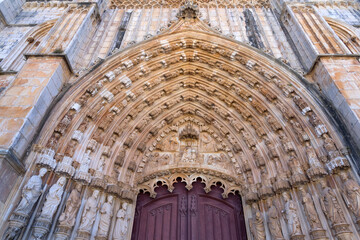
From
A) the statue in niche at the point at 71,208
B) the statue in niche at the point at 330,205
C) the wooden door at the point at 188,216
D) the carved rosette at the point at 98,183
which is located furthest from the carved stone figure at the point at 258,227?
the statue in niche at the point at 71,208

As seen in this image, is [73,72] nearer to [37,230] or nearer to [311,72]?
[37,230]

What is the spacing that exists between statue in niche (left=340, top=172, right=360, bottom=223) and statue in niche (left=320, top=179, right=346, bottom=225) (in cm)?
16

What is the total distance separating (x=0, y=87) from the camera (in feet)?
19.1

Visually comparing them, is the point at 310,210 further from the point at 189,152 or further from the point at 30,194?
the point at 30,194

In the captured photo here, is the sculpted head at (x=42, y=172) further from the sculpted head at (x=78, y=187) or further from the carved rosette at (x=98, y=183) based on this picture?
the carved rosette at (x=98, y=183)

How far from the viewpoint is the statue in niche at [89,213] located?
4258mm

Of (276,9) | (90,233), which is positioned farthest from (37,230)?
(276,9)

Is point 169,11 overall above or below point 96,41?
above

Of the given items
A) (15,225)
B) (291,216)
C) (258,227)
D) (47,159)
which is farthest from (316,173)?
(15,225)

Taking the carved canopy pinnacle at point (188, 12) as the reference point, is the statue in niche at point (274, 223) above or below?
below

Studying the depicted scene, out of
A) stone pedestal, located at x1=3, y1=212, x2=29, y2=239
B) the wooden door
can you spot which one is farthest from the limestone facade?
the wooden door

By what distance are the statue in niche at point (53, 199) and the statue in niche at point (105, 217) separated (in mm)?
853

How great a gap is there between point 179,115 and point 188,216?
2.76 m

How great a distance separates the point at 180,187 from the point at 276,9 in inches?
263
